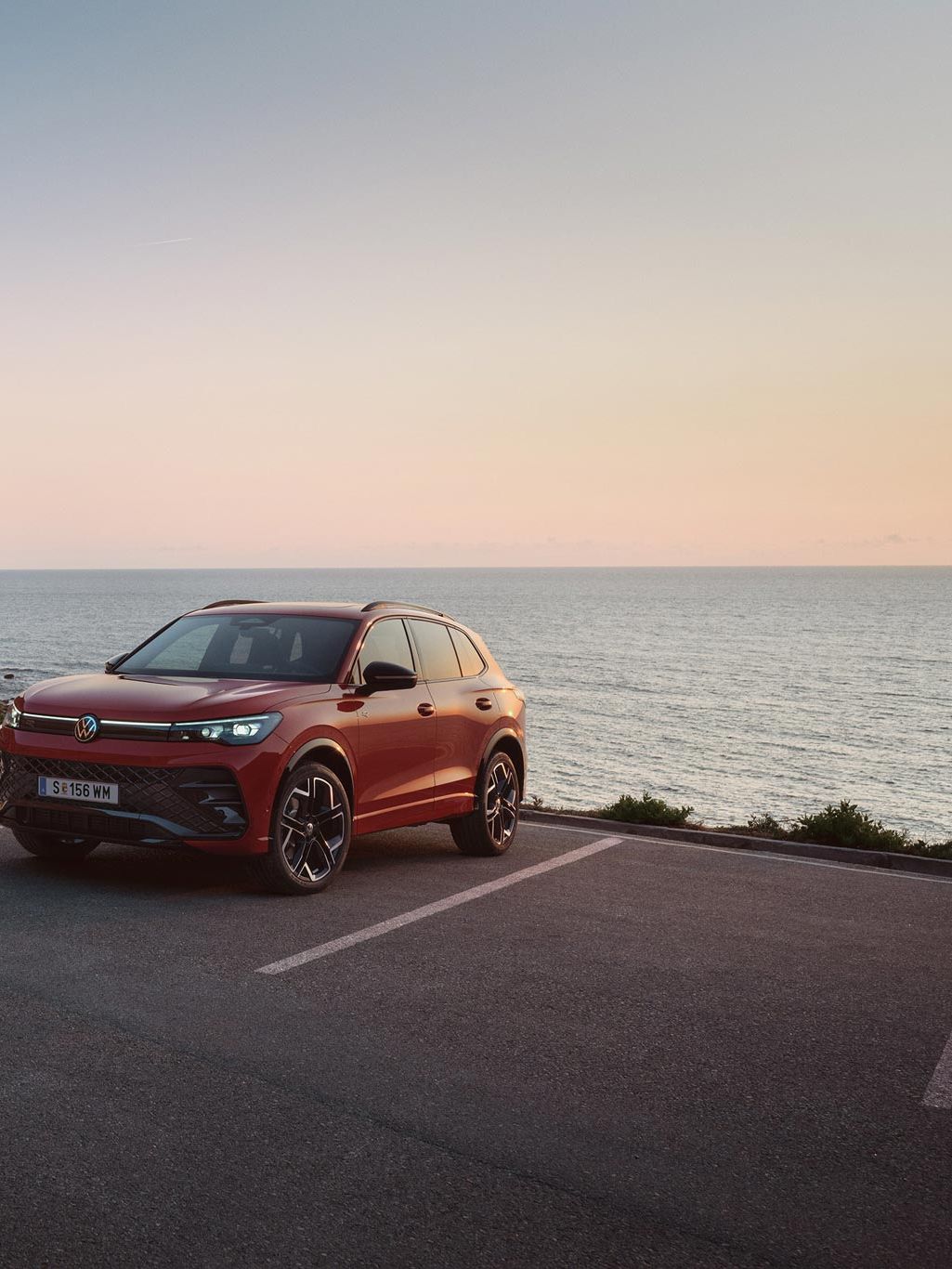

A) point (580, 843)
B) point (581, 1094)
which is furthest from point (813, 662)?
point (581, 1094)

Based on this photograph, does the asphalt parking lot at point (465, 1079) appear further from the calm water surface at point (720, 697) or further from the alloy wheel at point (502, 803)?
the calm water surface at point (720, 697)

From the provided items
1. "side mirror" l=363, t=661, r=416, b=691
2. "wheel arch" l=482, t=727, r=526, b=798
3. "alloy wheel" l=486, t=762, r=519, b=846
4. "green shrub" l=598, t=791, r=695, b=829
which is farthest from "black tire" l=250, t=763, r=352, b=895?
"green shrub" l=598, t=791, r=695, b=829

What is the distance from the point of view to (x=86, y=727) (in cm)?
773

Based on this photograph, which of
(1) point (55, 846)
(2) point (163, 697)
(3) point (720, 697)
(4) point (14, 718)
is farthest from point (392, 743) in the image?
(3) point (720, 697)

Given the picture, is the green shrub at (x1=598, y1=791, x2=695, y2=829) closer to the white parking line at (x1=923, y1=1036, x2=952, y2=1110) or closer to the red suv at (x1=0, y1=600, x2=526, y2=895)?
the red suv at (x1=0, y1=600, x2=526, y2=895)

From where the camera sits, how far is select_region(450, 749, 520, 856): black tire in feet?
31.7

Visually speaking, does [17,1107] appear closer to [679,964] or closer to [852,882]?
[679,964]

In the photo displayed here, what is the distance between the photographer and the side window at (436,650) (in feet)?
31.2

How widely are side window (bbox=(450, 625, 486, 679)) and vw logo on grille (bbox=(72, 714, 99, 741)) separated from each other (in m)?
3.12

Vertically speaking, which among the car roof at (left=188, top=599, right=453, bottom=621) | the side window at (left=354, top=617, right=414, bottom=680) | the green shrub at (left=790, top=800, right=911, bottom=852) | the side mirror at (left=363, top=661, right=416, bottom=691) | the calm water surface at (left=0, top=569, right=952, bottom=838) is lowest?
the calm water surface at (left=0, top=569, right=952, bottom=838)

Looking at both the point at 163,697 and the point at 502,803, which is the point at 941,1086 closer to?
the point at 163,697

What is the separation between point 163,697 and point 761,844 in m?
5.66

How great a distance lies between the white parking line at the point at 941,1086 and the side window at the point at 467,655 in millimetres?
5315

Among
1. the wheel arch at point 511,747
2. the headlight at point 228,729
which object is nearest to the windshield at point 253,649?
the headlight at point 228,729
